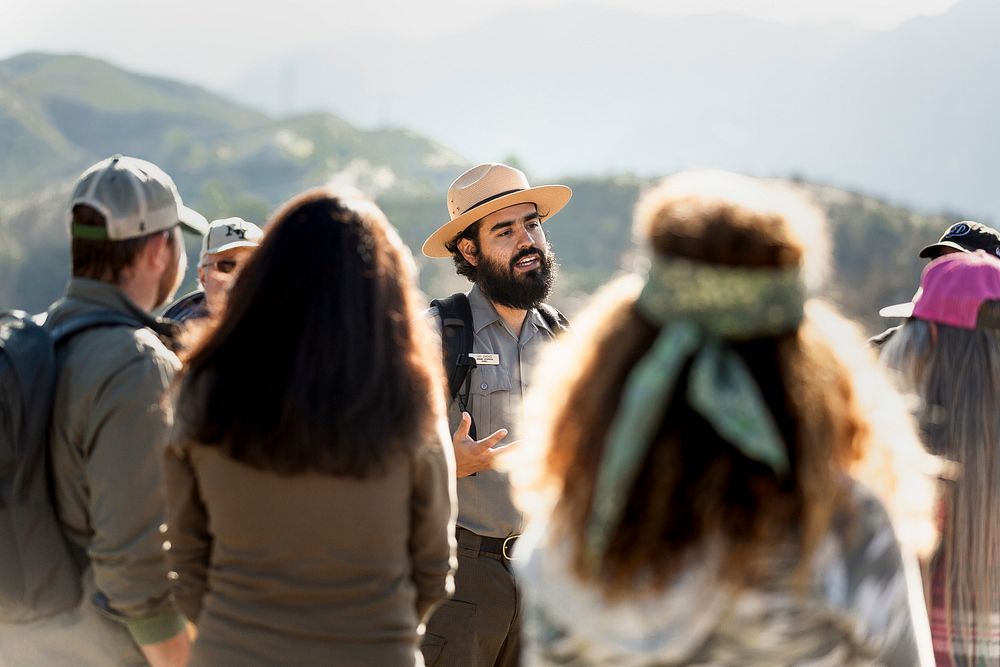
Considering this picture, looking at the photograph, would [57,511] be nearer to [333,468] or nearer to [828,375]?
[333,468]

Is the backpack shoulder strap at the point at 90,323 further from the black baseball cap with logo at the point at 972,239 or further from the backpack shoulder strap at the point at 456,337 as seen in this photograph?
the black baseball cap with logo at the point at 972,239

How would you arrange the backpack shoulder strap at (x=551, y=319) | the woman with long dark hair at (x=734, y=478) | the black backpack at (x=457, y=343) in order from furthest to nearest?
the backpack shoulder strap at (x=551, y=319)
the black backpack at (x=457, y=343)
the woman with long dark hair at (x=734, y=478)

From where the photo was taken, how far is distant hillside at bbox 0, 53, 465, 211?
294 ft

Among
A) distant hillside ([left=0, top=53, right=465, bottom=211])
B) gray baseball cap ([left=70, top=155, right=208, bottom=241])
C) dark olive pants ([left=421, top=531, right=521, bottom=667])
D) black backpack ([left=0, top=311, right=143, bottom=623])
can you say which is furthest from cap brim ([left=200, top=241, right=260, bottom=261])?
distant hillside ([left=0, top=53, right=465, bottom=211])

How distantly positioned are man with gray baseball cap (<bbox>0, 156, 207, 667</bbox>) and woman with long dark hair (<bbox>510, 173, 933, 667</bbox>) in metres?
1.20

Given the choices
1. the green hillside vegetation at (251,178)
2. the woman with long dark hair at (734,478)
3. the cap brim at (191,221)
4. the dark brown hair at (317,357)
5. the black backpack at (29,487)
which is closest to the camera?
the woman with long dark hair at (734,478)

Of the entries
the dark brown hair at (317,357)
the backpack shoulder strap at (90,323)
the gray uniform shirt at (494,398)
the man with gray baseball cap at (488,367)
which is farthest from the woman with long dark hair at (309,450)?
the gray uniform shirt at (494,398)

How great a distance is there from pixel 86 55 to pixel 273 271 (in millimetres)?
135389

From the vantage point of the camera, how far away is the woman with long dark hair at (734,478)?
156 centimetres

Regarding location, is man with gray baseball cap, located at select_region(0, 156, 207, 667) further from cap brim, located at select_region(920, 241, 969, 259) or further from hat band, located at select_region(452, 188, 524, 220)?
cap brim, located at select_region(920, 241, 969, 259)

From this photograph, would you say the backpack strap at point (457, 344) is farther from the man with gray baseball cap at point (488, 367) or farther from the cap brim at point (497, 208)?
the cap brim at point (497, 208)

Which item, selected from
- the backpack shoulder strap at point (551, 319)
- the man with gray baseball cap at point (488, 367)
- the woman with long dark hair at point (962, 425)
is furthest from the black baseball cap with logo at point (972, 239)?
the man with gray baseball cap at point (488, 367)

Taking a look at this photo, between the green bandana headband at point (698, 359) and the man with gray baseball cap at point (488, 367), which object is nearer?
the green bandana headband at point (698, 359)

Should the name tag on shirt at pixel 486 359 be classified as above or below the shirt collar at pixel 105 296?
below
